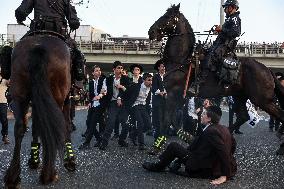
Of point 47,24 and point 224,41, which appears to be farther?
Answer: point 224,41

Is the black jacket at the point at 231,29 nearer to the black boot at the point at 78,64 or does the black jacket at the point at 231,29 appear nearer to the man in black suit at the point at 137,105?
Answer: the man in black suit at the point at 137,105

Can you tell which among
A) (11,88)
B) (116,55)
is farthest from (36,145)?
(116,55)

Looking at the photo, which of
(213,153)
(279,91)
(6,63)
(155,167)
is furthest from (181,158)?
(279,91)

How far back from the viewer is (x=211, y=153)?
6.96m

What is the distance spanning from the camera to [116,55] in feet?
188

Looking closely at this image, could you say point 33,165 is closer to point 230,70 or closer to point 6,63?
point 6,63

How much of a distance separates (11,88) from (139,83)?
20.1 ft

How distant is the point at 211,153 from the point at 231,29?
397 cm

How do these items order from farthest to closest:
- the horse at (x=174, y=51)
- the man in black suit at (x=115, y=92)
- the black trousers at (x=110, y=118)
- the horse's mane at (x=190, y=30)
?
the man in black suit at (x=115, y=92) → the black trousers at (x=110, y=118) → the horse's mane at (x=190, y=30) → the horse at (x=174, y=51)

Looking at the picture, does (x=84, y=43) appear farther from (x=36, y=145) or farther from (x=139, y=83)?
(x=36, y=145)

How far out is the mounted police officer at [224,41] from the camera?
10.1m

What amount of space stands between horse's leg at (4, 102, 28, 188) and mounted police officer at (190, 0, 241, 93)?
500cm

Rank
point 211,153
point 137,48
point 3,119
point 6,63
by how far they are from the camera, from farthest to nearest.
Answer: point 137,48, point 3,119, point 6,63, point 211,153

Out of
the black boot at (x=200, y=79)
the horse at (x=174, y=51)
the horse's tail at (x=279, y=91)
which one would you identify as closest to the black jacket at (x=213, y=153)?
the horse at (x=174, y=51)
